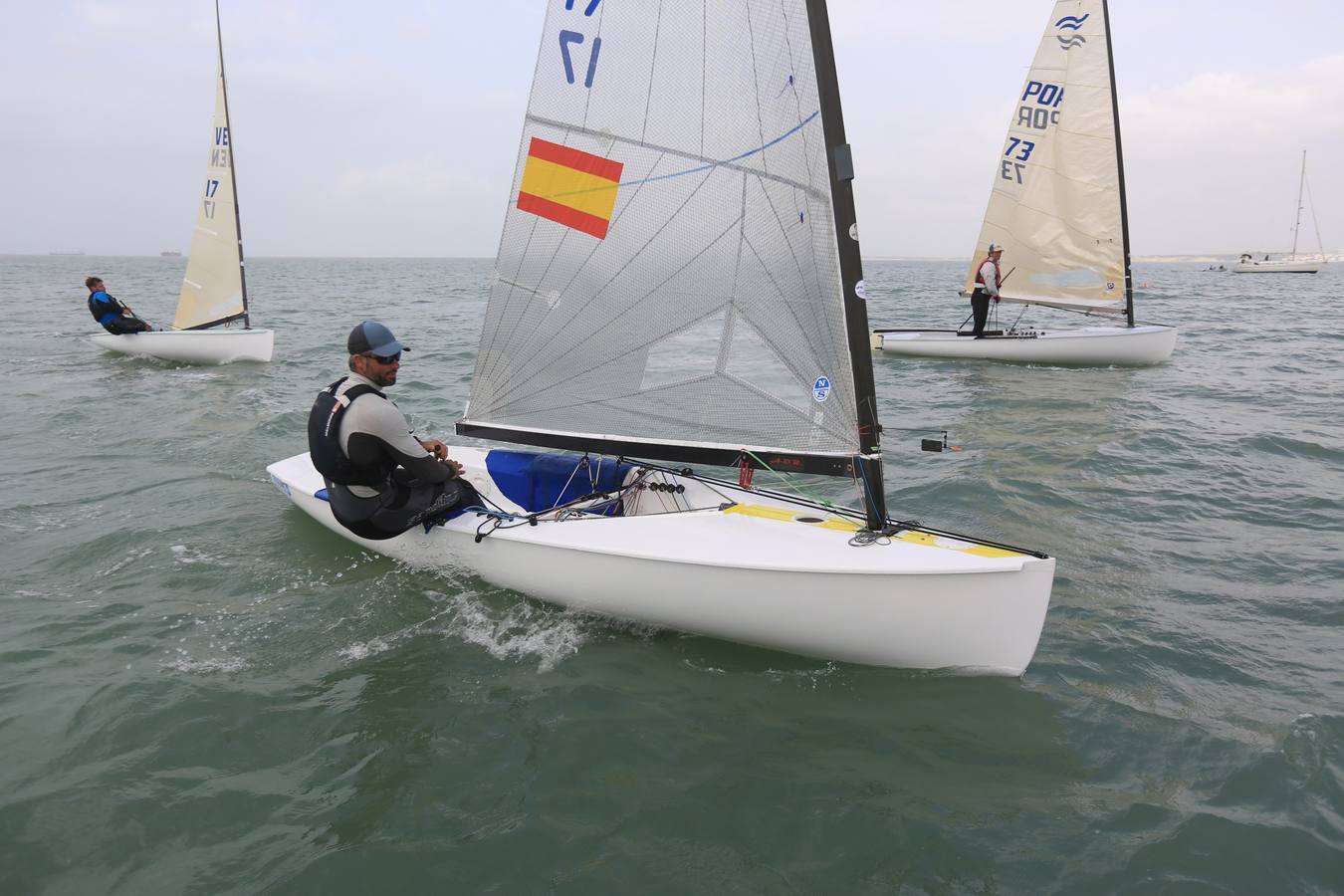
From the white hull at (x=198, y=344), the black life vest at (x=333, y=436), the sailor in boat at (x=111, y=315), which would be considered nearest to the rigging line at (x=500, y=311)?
the black life vest at (x=333, y=436)

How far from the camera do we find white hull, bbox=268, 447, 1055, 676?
3.35 m

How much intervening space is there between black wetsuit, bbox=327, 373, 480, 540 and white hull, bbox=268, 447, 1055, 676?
0.64 ft

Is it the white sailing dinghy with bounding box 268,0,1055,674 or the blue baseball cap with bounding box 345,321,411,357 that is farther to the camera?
the blue baseball cap with bounding box 345,321,411,357

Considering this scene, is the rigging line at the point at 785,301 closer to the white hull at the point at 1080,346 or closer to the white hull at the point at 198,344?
the white hull at the point at 1080,346

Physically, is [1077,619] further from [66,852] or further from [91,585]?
[91,585]

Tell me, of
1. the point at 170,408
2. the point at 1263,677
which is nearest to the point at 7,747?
the point at 1263,677

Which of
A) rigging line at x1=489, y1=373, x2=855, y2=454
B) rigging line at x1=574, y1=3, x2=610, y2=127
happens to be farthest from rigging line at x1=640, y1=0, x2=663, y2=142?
rigging line at x1=489, y1=373, x2=855, y2=454

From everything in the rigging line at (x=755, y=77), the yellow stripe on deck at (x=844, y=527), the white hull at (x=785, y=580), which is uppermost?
the rigging line at (x=755, y=77)

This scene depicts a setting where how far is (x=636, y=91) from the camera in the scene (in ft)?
13.1

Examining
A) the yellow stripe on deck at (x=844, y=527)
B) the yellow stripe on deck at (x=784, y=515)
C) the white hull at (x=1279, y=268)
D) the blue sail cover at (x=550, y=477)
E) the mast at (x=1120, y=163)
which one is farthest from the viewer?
the white hull at (x=1279, y=268)

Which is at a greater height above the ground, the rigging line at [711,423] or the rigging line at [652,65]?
the rigging line at [652,65]

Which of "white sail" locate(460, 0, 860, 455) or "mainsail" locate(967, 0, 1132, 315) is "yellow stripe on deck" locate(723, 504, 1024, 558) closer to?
"white sail" locate(460, 0, 860, 455)

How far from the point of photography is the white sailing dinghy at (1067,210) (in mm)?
11562

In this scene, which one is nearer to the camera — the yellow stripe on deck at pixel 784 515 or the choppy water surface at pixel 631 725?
the choppy water surface at pixel 631 725
